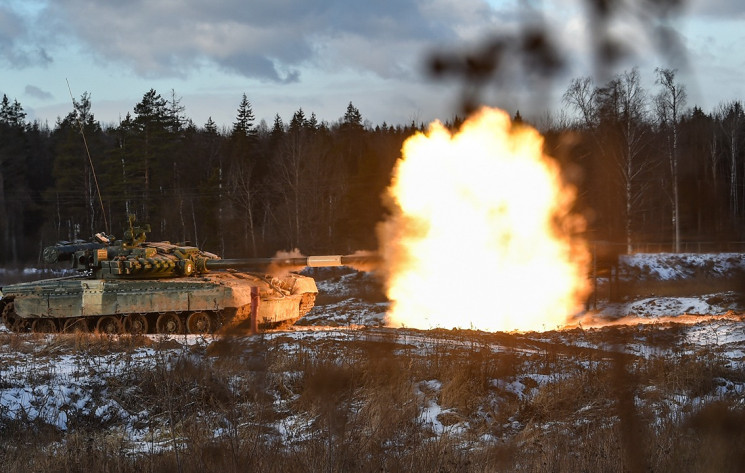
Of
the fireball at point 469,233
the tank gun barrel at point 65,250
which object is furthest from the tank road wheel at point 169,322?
the fireball at point 469,233

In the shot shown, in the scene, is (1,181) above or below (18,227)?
above

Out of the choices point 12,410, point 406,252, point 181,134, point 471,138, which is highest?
point 181,134

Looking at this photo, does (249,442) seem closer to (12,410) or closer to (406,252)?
(12,410)

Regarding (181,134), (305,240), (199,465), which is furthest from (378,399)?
(181,134)

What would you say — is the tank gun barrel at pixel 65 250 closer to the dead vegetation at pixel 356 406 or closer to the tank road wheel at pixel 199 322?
the tank road wheel at pixel 199 322

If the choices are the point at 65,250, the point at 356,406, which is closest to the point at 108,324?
the point at 65,250

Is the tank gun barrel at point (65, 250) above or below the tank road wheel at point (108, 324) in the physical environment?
above

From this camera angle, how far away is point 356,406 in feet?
32.7

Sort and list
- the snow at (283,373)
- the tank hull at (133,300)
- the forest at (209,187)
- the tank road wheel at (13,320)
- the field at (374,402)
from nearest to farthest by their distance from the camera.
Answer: the field at (374,402), the snow at (283,373), the tank hull at (133,300), the tank road wheel at (13,320), the forest at (209,187)

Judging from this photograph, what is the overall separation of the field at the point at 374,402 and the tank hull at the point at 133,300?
2.38 meters

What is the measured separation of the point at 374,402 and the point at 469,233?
1149 cm

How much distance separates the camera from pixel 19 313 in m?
19.8

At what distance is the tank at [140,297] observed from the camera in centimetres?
1923

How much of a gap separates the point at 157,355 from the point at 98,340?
2.77 meters
